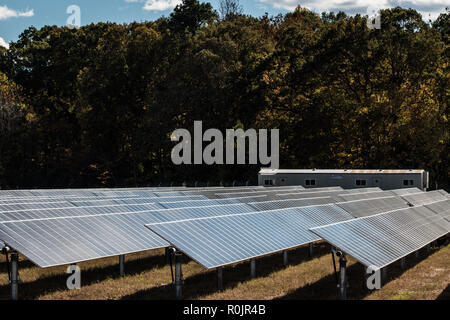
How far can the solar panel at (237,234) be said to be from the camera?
14086 mm

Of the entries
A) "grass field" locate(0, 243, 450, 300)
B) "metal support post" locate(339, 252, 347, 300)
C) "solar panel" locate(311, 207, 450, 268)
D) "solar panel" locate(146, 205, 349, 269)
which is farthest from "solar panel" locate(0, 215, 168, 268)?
"metal support post" locate(339, 252, 347, 300)

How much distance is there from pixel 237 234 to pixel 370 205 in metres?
9.81

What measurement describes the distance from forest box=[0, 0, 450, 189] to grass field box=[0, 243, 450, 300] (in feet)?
102

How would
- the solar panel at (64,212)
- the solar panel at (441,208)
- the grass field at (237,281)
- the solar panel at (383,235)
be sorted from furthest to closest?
the solar panel at (441,208) → the solar panel at (64,212) → the grass field at (237,281) → the solar panel at (383,235)

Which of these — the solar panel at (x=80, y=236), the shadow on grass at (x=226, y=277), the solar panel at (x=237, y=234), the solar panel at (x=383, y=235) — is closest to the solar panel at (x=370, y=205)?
the solar panel at (x=383, y=235)

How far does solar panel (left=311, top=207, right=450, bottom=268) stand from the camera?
14.1 meters

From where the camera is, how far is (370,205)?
2423 cm

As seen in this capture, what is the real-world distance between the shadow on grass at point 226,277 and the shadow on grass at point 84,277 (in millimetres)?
1321

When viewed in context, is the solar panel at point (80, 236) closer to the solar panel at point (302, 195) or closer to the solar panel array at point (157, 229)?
the solar panel array at point (157, 229)

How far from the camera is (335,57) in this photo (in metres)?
51.3

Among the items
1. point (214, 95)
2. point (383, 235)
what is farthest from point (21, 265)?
point (214, 95)

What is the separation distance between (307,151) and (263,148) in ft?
13.4

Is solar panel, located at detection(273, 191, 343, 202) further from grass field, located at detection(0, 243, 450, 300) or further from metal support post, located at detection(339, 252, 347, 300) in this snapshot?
metal support post, located at detection(339, 252, 347, 300)

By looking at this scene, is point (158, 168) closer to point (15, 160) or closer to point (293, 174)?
point (15, 160)
